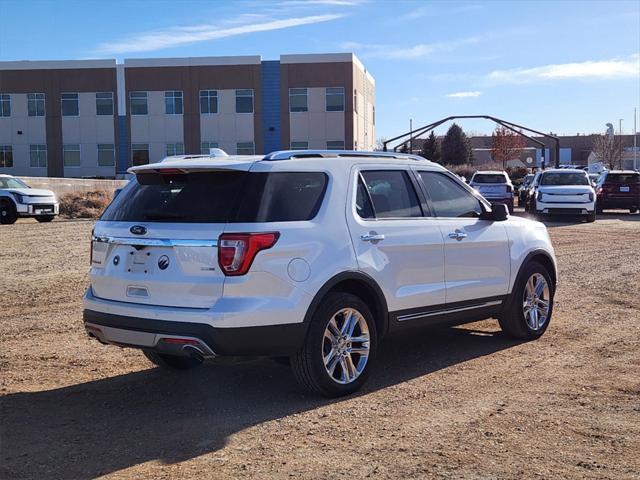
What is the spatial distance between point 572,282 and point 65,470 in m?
8.99

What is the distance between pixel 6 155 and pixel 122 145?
30.2ft

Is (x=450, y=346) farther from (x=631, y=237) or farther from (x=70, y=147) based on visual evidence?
(x=70, y=147)

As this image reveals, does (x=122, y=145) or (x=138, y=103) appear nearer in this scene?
(x=138, y=103)

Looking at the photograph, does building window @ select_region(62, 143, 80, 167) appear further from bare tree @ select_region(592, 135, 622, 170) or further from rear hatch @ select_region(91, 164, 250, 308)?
bare tree @ select_region(592, 135, 622, 170)

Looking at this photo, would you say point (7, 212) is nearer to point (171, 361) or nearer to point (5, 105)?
point (171, 361)

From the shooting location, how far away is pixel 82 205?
3094cm

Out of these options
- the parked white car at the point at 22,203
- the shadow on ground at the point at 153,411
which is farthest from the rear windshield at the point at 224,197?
the parked white car at the point at 22,203

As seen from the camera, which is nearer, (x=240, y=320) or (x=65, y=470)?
(x=65, y=470)

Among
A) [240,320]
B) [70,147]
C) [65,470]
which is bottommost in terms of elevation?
[65,470]

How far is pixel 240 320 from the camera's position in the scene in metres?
5.33

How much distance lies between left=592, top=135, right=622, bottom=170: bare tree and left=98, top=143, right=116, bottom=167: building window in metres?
60.5

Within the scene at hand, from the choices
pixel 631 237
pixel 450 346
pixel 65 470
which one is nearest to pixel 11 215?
pixel 631 237

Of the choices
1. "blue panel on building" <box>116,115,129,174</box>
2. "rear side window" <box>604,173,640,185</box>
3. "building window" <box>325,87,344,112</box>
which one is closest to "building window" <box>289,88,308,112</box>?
"building window" <box>325,87,344,112</box>

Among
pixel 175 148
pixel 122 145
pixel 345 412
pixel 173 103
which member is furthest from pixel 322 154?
pixel 122 145
